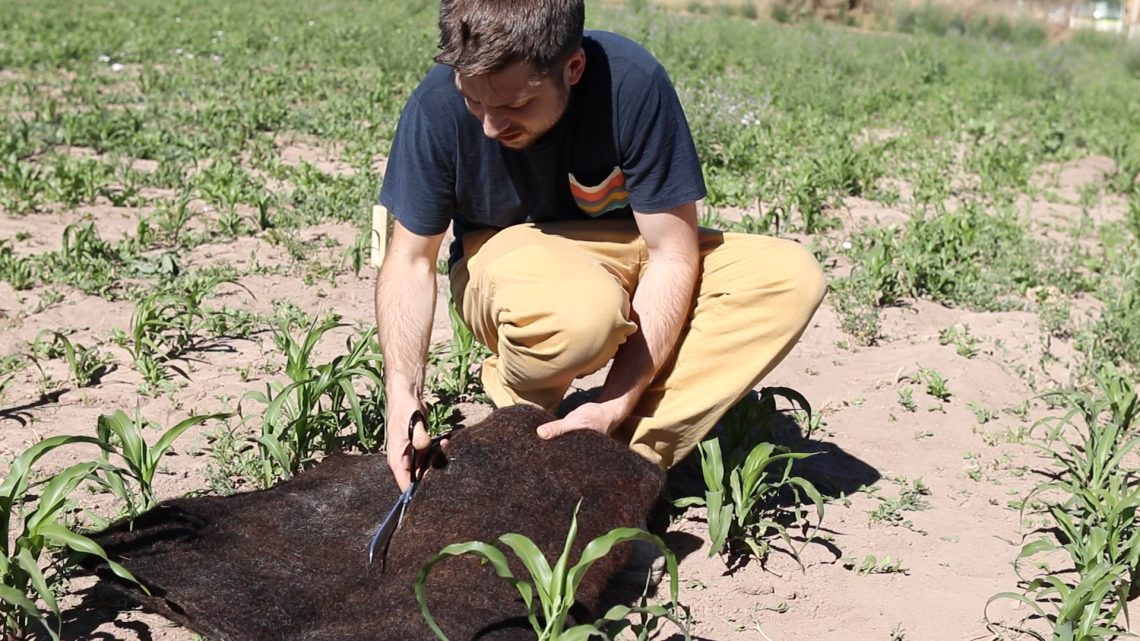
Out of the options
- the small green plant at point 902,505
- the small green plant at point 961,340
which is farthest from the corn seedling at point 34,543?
the small green plant at point 961,340

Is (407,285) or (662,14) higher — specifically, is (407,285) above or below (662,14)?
above

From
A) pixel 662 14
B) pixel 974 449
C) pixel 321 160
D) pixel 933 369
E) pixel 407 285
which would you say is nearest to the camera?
pixel 407 285

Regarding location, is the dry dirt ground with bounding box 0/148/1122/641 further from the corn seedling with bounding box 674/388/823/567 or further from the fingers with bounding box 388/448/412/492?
the fingers with bounding box 388/448/412/492

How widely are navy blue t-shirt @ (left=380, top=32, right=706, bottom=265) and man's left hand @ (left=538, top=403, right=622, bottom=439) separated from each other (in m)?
0.50

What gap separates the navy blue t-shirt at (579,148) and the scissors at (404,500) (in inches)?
20.9

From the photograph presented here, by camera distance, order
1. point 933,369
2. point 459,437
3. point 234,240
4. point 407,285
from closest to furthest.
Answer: point 459,437, point 407,285, point 933,369, point 234,240

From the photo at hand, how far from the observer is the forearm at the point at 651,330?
2830 mm

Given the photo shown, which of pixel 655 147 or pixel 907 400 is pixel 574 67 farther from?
pixel 907 400

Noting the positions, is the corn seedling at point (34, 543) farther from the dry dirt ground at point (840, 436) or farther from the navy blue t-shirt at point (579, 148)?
the navy blue t-shirt at point (579, 148)

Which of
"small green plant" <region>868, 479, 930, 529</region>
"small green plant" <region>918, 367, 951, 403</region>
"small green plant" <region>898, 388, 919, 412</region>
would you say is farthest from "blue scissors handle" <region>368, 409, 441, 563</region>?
"small green plant" <region>918, 367, 951, 403</region>

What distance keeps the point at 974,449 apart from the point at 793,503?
0.67m

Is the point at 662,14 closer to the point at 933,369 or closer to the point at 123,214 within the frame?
the point at 123,214

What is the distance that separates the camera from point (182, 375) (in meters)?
3.60

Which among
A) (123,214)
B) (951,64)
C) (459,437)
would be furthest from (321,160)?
(951,64)
